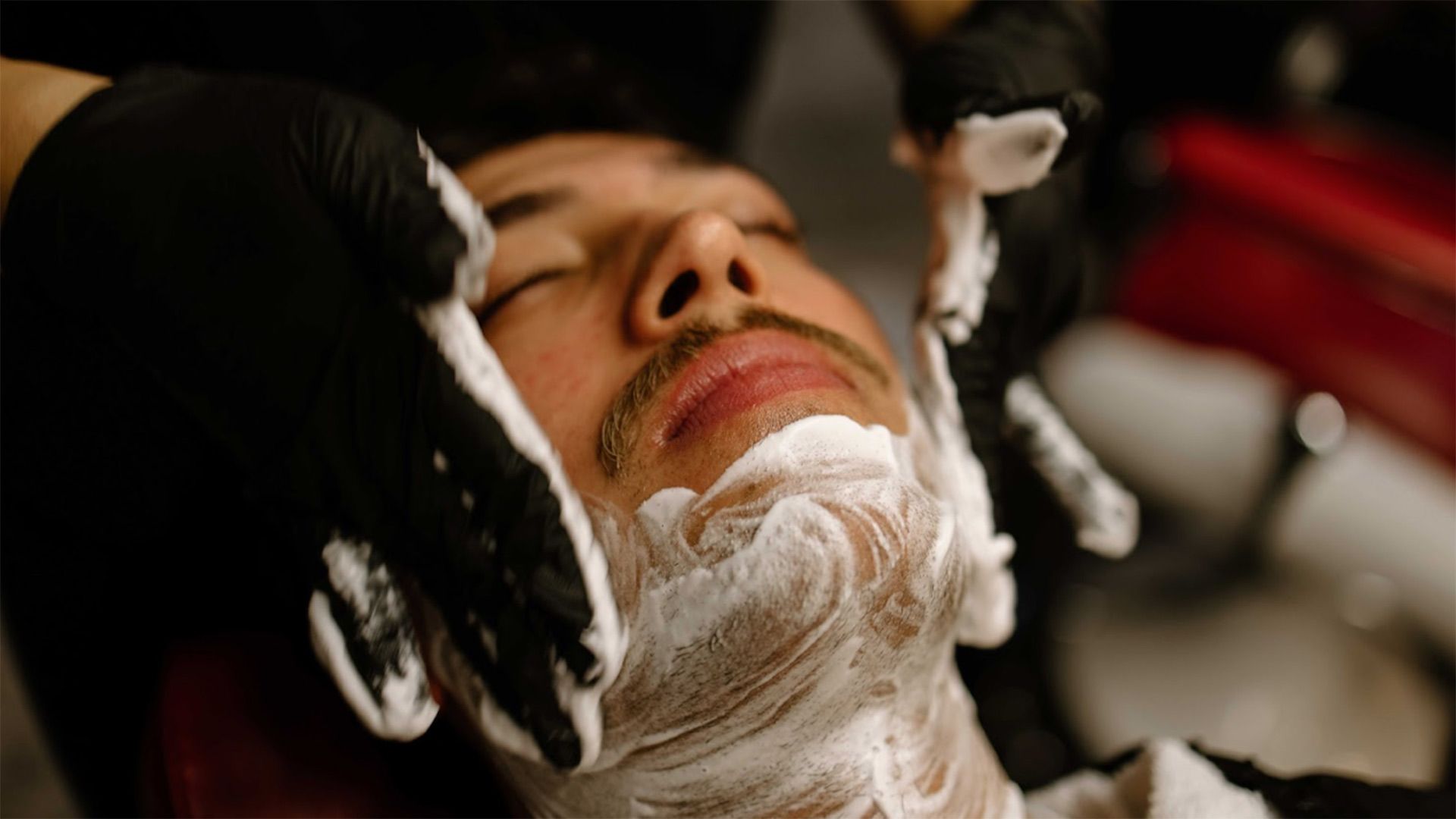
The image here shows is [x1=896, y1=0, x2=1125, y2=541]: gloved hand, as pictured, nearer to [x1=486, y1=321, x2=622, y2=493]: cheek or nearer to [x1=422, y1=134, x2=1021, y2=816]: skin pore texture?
[x1=422, y1=134, x2=1021, y2=816]: skin pore texture

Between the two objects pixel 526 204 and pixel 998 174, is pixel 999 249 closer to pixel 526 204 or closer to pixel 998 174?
pixel 998 174

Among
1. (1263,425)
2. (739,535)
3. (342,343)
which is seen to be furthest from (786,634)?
(1263,425)

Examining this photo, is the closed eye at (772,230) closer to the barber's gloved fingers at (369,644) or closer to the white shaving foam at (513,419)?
the white shaving foam at (513,419)

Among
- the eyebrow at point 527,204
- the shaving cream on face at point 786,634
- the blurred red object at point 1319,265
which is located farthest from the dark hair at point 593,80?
the blurred red object at point 1319,265

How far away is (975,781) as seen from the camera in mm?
735

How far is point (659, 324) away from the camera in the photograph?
69 cm

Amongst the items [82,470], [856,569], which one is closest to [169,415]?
[82,470]

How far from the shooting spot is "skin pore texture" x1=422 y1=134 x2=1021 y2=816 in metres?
0.62

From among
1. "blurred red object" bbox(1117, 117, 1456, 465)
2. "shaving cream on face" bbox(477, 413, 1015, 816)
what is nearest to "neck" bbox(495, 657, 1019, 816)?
"shaving cream on face" bbox(477, 413, 1015, 816)

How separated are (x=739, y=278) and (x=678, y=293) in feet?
0.15

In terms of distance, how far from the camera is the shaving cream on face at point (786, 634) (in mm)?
612

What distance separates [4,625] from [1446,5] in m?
2.04

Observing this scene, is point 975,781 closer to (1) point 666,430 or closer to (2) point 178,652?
(1) point 666,430

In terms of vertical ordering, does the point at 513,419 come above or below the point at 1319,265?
above
